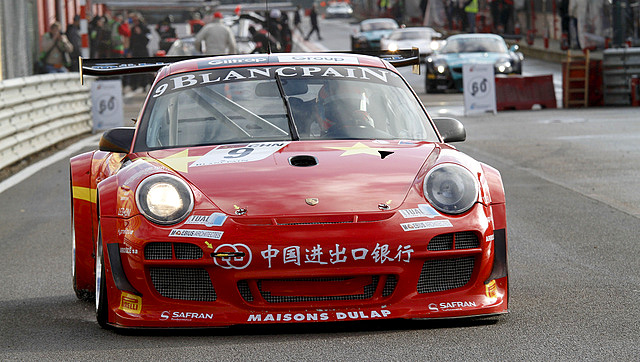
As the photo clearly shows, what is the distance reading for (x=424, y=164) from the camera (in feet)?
18.3

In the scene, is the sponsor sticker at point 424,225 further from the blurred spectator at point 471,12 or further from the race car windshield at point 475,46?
the blurred spectator at point 471,12

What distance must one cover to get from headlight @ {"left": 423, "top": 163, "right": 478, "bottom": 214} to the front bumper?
0.20 ft

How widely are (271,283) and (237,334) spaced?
1.03 ft

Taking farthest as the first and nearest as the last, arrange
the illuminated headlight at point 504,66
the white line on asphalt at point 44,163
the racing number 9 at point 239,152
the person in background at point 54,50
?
1. the illuminated headlight at point 504,66
2. the person in background at point 54,50
3. the white line on asphalt at point 44,163
4. the racing number 9 at point 239,152

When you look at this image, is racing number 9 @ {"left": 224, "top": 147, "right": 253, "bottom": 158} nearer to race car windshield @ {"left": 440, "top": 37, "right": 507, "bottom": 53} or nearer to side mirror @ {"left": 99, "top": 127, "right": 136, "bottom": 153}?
side mirror @ {"left": 99, "top": 127, "right": 136, "bottom": 153}

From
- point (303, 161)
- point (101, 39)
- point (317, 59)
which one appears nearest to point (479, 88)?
point (101, 39)

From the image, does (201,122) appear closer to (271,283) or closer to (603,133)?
(271,283)

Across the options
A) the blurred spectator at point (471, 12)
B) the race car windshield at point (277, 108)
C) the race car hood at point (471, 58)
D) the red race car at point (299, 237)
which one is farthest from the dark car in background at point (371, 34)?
the red race car at point (299, 237)

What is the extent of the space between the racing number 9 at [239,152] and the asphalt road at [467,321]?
2.80 ft

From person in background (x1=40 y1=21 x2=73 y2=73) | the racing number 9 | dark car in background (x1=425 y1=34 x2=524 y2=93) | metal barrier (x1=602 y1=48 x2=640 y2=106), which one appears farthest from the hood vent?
dark car in background (x1=425 y1=34 x2=524 y2=93)

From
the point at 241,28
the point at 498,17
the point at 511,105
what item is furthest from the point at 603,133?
the point at 498,17

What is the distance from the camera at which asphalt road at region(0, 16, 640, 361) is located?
5.00m

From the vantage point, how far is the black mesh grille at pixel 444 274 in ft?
17.3

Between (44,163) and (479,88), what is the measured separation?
430 inches
